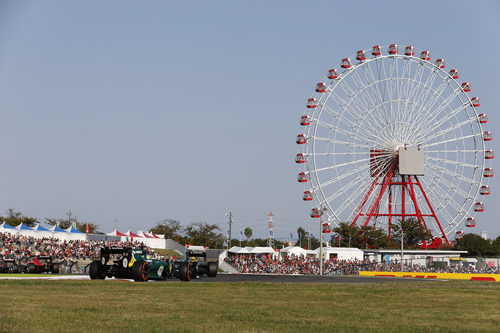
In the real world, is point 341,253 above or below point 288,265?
above

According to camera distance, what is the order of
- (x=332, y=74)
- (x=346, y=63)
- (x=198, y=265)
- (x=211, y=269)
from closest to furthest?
(x=198, y=265) → (x=211, y=269) → (x=332, y=74) → (x=346, y=63)

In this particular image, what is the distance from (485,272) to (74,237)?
45.4m

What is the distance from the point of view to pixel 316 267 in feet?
242

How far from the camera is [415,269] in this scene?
69250 mm

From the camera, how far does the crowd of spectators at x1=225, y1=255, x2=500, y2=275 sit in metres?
66.8

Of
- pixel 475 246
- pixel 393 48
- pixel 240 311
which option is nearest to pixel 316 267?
pixel 393 48

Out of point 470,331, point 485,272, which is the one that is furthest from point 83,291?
point 485,272

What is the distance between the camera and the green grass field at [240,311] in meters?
14.6

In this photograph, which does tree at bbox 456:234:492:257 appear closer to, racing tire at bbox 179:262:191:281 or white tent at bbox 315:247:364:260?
white tent at bbox 315:247:364:260

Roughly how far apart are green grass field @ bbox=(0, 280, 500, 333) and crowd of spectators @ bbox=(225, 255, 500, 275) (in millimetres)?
42955

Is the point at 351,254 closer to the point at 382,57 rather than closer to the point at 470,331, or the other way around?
the point at 382,57

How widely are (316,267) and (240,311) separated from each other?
186 ft

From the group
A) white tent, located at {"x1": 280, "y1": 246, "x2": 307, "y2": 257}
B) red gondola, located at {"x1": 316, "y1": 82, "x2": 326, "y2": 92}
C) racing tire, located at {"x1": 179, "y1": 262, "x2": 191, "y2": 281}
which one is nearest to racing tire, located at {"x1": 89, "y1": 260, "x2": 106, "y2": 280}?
racing tire, located at {"x1": 179, "y1": 262, "x2": 191, "y2": 281}

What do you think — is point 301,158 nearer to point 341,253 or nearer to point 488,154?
point 341,253
